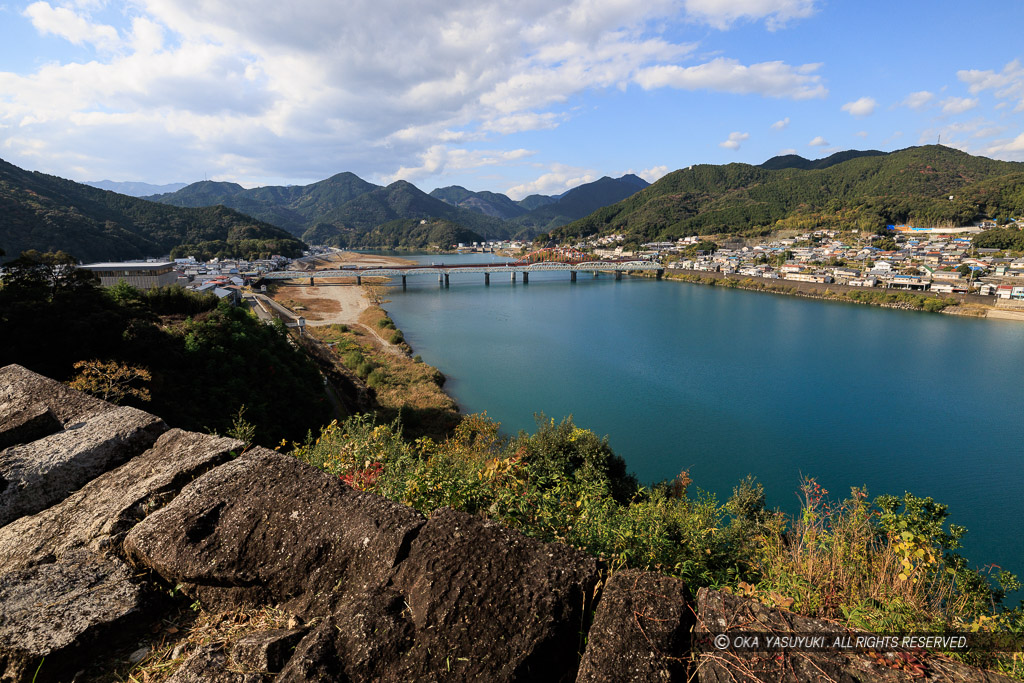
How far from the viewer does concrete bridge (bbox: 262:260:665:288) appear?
142 feet

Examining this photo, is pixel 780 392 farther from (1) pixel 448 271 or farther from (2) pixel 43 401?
(1) pixel 448 271

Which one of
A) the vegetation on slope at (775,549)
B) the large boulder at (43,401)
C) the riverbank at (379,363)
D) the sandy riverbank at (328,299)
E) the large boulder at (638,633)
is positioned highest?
the large boulder at (43,401)

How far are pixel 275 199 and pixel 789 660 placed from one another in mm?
218148

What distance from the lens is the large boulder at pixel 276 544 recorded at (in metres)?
1.30

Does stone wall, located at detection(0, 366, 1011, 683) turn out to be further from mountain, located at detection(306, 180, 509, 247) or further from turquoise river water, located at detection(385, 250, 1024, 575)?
mountain, located at detection(306, 180, 509, 247)

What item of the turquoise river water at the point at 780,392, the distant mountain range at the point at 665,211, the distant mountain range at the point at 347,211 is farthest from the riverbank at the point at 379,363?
the distant mountain range at the point at 347,211

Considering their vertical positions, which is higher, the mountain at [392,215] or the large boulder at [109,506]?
the mountain at [392,215]

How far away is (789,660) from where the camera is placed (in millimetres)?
1146

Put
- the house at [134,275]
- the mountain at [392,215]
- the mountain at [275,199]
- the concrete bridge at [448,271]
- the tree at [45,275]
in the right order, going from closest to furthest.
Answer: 1. the tree at [45,275]
2. the house at [134,275]
3. the concrete bridge at [448,271]
4. the mountain at [392,215]
5. the mountain at [275,199]

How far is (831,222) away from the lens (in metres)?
64.2

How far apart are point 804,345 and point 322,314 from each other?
1042 inches

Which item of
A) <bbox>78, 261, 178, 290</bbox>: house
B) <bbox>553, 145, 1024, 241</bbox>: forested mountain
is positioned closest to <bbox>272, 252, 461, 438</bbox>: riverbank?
<bbox>78, 261, 178, 290</bbox>: house

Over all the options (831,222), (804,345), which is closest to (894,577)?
(804,345)

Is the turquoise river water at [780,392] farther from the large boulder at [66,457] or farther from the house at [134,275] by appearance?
the house at [134,275]
